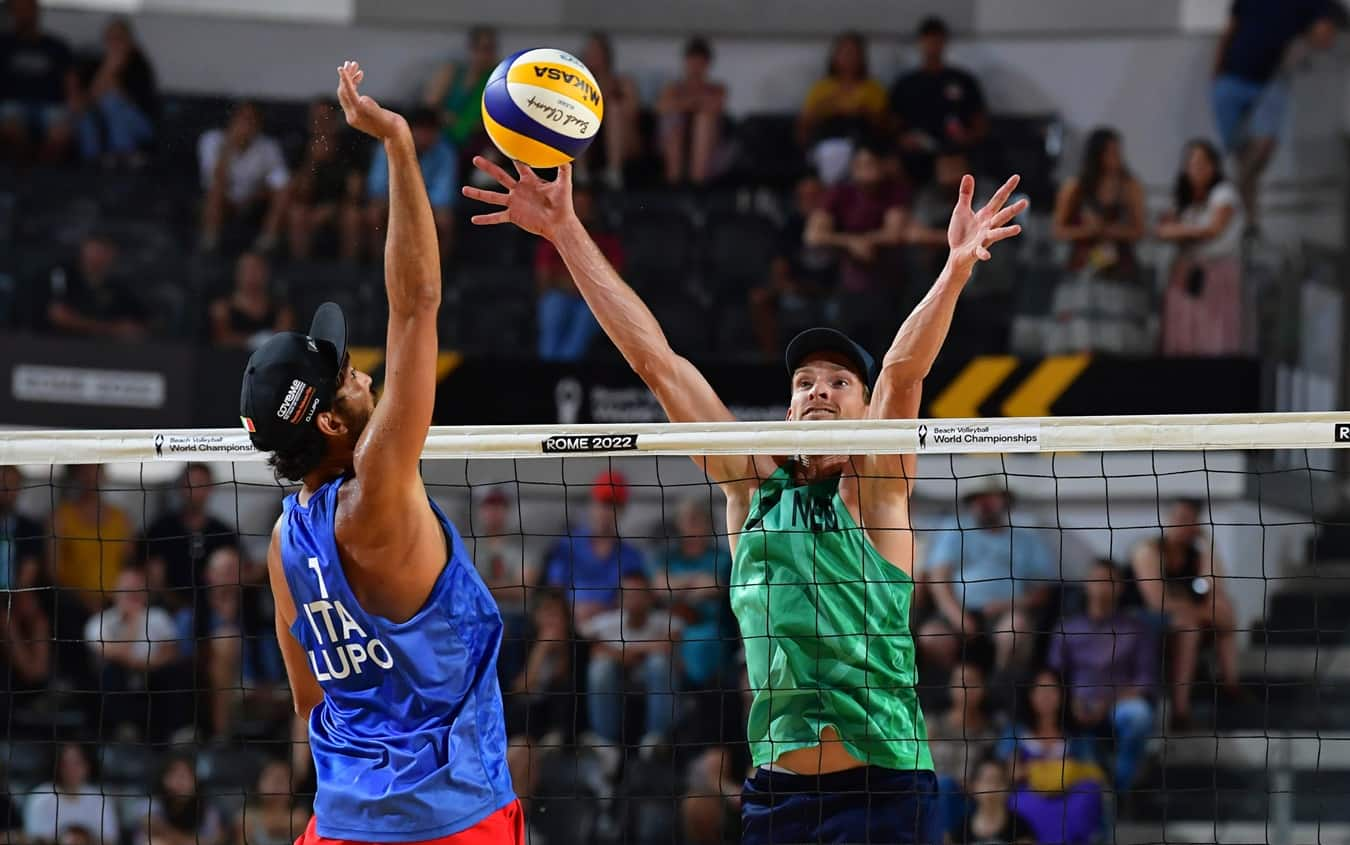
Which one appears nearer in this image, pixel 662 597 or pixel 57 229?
pixel 662 597

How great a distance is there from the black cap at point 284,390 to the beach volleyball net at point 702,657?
516cm

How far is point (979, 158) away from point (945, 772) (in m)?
5.84

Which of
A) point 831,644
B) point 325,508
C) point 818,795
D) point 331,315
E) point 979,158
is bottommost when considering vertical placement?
point 818,795

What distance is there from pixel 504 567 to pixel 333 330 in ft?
27.6

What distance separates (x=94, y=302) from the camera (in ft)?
44.1

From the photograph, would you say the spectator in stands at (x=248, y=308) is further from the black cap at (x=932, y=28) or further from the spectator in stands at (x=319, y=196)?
the black cap at (x=932, y=28)

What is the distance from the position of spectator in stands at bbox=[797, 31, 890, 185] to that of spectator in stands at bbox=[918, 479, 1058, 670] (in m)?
3.55

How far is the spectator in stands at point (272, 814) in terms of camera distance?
424 inches

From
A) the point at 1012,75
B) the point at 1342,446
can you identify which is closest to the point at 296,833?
the point at 1342,446

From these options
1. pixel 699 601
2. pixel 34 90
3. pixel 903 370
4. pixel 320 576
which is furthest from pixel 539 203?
pixel 34 90

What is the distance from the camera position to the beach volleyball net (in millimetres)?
10742

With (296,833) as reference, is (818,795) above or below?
A: above

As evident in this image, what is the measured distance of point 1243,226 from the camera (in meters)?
12.8

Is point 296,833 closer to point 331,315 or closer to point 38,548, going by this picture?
point 38,548
